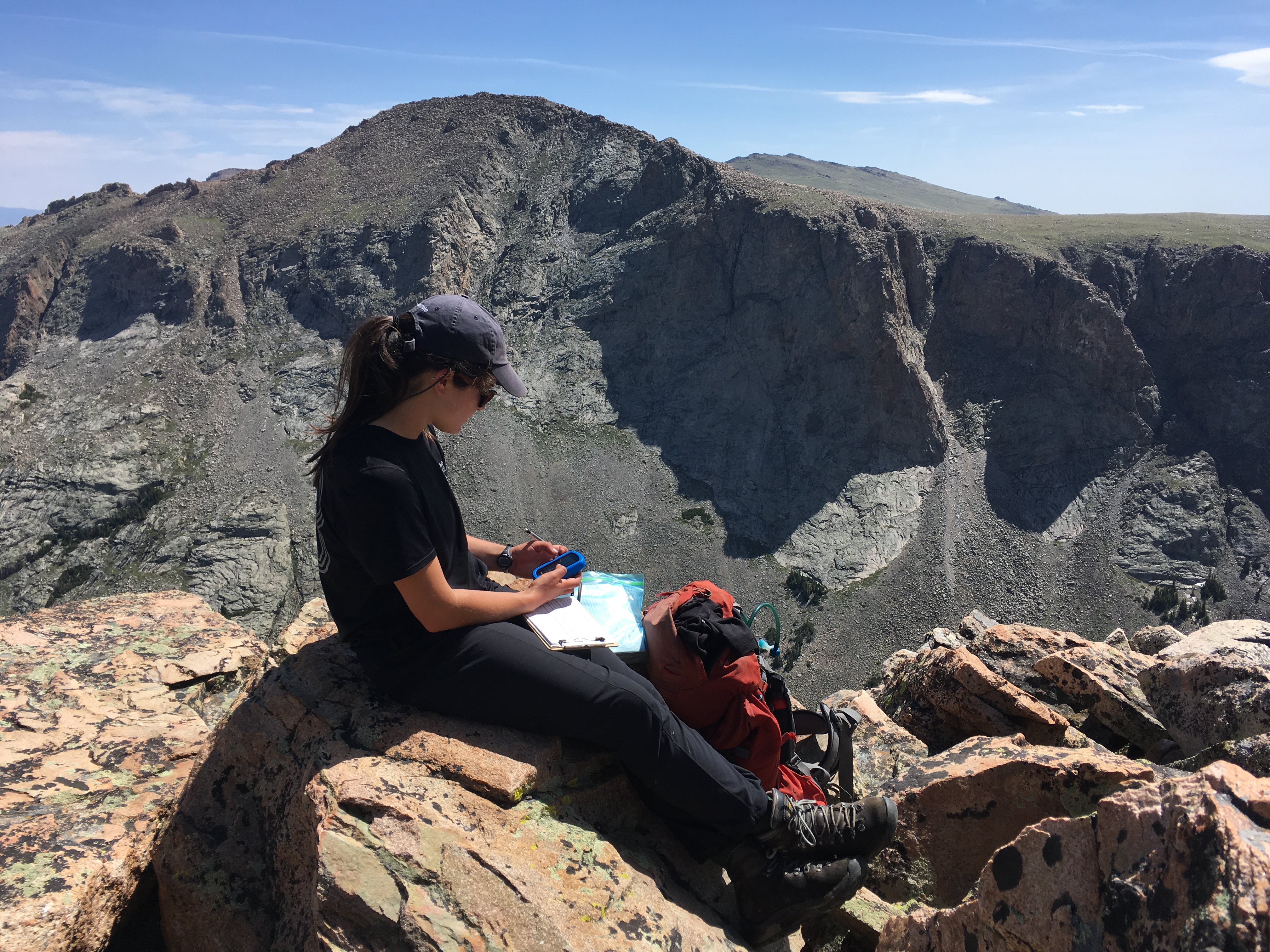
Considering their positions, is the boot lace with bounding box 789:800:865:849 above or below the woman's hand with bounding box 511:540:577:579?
below

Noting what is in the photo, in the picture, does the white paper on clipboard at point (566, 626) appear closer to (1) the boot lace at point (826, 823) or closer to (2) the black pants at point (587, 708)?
(2) the black pants at point (587, 708)

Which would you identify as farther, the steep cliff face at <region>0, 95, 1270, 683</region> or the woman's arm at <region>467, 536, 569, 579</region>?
the steep cliff face at <region>0, 95, 1270, 683</region>

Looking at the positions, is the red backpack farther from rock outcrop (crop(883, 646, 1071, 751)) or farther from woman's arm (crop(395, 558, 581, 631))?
rock outcrop (crop(883, 646, 1071, 751))

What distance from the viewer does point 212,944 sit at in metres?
3.74

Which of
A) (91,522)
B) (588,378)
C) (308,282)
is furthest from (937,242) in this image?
(91,522)

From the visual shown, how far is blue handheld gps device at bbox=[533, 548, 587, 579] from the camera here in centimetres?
475

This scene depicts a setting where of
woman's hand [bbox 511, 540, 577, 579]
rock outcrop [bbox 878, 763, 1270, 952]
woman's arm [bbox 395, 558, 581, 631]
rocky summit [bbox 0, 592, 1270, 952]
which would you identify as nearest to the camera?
rock outcrop [bbox 878, 763, 1270, 952]

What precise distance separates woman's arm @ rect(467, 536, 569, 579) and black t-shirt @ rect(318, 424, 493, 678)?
0.67m

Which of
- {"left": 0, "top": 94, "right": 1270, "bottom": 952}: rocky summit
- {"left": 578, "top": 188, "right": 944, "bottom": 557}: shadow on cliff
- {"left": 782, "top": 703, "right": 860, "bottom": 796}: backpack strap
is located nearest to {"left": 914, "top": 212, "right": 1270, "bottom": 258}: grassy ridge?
→ {"left": 0, "top": 94, "right": 1270, "bottom": 952}: rocky summit

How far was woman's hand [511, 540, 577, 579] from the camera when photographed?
5.19 metres

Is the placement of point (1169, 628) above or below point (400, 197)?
below

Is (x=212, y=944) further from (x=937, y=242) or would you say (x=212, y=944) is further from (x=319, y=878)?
(x=937, y=242)

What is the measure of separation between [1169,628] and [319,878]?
513 inches

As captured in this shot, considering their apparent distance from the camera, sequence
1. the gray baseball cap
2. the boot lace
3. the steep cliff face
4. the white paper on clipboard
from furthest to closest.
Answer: the steep cliff face < the white paper on clipboard < the boot lace < the gray baseball cap
